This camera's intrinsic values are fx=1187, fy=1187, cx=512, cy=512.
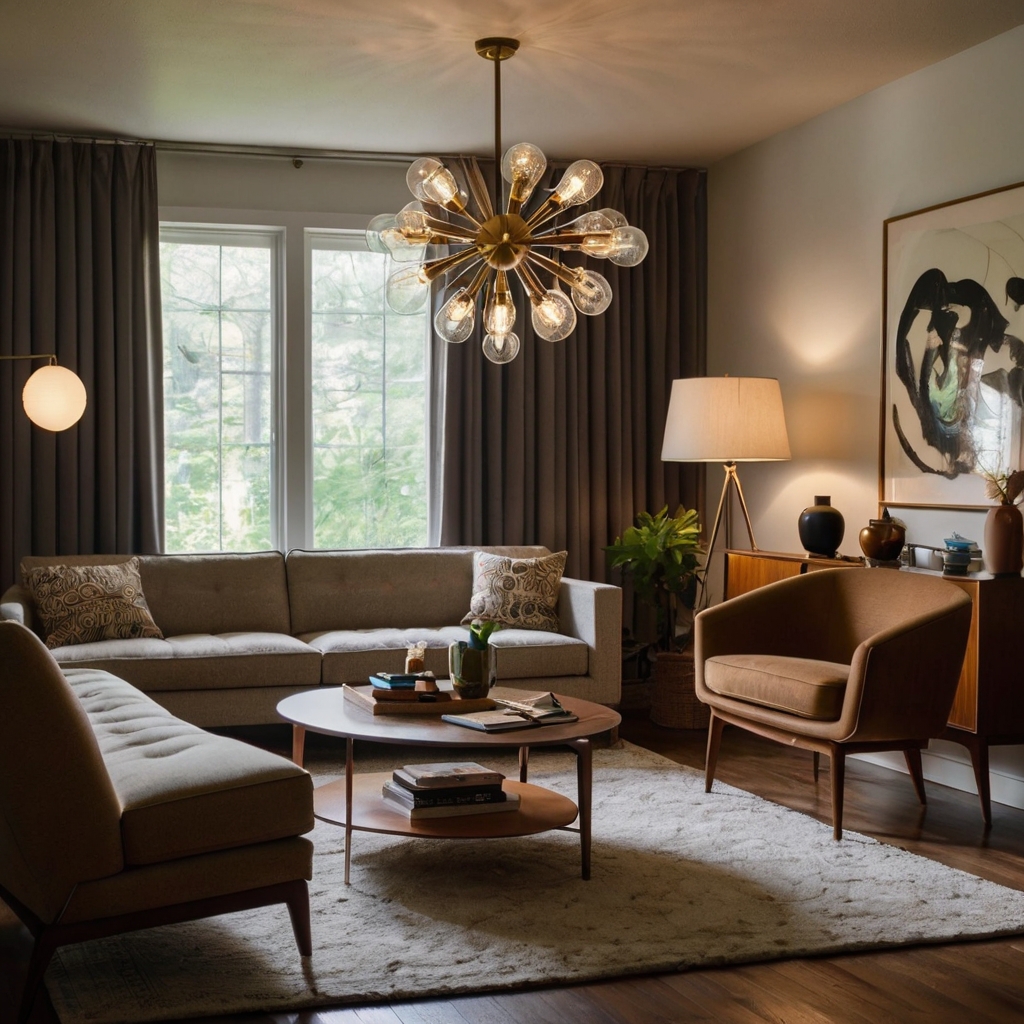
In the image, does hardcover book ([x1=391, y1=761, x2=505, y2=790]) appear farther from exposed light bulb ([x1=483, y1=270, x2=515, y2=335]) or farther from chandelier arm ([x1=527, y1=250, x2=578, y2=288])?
chandelier arm ([x1=527, y1=250, x2=578, y2=288])

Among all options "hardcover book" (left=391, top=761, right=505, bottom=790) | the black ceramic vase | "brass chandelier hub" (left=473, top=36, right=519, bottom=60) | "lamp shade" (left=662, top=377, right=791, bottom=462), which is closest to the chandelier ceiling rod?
"brass chandelier hub" (left=473, top=36, right=519, bottom=60)

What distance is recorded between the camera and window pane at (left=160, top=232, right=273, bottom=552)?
5.54 metres

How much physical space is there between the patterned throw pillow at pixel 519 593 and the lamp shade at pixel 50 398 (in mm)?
1812

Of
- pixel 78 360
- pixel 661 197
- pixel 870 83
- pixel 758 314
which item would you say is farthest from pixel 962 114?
pixel 78 360

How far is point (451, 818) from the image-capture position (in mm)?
3121

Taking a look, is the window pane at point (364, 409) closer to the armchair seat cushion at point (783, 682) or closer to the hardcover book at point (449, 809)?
the armchair seat cushion at point (783, 682)

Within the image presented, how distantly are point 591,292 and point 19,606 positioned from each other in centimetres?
238

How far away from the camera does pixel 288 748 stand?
188 inches

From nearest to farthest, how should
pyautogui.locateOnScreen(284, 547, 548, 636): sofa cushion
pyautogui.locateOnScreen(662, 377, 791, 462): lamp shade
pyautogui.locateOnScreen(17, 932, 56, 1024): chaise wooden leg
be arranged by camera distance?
1. pyautogui.locateOnScreen(17, 932, 56, 1024): chaise wooden leg
2. pyautogui.locateOnScreen(662, 377, 791, 462): lamp shade
3. pyautogui.locateOnScreen(284, 547, 548, 636): sofa cushion

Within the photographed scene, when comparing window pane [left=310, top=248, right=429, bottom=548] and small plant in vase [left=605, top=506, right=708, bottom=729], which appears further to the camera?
window pane [left=310, top=248, right=429, bottom=548]

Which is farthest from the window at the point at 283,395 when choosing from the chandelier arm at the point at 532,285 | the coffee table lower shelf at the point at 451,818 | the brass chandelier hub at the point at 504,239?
the coffee table lower shelf at the point at 451,818

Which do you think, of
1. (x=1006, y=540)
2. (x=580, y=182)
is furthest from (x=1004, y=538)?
(x=580, y=182)

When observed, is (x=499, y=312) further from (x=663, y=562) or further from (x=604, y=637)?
(x=663, y=562)

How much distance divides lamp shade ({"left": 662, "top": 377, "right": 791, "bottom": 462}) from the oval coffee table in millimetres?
1829
